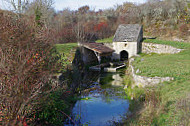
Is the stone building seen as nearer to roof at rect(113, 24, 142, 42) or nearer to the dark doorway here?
roof at rect(113, 24, 142, 42)

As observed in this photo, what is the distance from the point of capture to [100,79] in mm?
16031

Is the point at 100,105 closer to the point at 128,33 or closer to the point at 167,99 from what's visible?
the point at 167,99

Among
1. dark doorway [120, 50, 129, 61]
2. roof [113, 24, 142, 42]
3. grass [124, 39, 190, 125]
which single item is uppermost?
roof [113, 24, 142, 42]

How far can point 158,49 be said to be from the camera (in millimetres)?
21359

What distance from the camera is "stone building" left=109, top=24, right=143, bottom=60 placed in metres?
22.4

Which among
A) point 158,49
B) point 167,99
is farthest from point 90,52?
point 167,99

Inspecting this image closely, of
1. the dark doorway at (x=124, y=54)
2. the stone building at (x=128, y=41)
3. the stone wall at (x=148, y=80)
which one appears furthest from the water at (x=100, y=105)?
the dark doorway at (x=124, y=54)

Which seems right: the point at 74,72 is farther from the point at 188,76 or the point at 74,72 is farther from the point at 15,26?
the point at 188,76

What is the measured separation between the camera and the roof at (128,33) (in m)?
22.5

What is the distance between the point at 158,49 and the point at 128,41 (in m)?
3.79

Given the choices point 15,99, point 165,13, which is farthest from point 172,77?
point 165,13

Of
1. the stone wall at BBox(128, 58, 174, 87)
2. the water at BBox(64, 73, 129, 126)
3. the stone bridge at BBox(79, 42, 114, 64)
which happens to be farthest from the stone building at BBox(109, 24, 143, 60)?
the stone wall at BBox(128, 58, 174, 87)

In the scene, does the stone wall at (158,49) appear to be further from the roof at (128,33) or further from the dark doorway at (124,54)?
the dark doorway at (124,54)

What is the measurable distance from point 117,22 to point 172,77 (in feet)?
90.9
